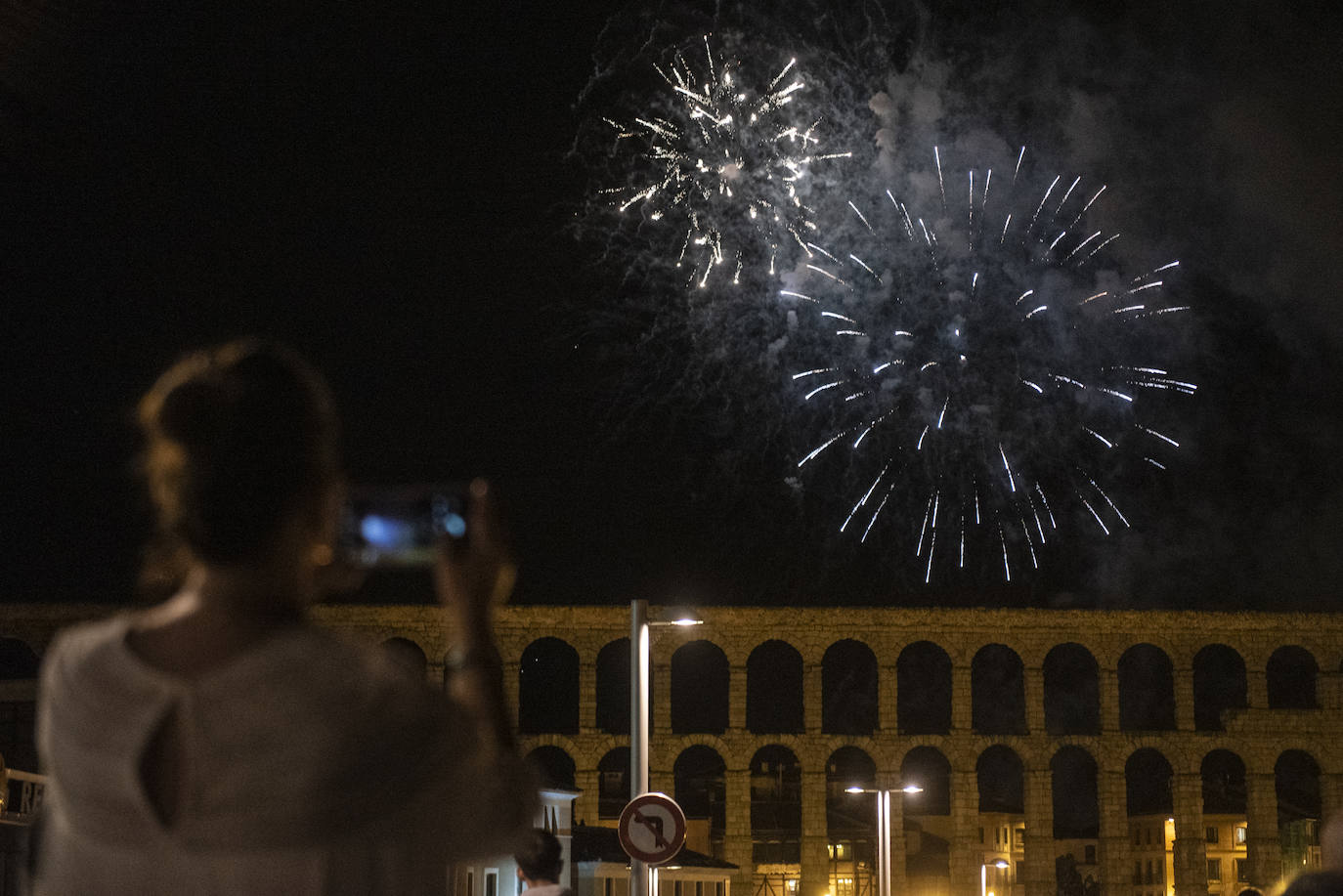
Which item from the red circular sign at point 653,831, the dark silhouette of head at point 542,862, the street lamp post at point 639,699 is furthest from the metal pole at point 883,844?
the dark silhouette of head at point 542,862

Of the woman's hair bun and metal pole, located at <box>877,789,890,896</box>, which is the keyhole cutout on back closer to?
the woman's hair bun

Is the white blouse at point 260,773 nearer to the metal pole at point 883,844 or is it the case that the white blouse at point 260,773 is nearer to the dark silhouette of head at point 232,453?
the dark silhouette of head at point 232,453

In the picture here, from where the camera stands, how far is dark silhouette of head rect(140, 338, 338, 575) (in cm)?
203

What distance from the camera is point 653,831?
15547 millimetres

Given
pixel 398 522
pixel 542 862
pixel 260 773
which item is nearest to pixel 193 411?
pixel 398 522

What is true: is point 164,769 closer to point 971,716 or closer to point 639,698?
point 639,698

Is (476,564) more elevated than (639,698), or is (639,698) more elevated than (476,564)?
(639,698)

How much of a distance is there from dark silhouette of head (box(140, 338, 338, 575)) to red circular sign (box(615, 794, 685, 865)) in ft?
45.2

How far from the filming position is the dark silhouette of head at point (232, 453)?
203 centimetres

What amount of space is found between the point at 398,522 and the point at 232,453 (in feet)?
0.95

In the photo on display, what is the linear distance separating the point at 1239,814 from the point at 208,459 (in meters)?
92.3

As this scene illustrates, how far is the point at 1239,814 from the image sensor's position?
286 feet

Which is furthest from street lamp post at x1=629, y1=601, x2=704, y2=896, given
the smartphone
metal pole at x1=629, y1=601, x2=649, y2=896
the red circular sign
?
the smartphone

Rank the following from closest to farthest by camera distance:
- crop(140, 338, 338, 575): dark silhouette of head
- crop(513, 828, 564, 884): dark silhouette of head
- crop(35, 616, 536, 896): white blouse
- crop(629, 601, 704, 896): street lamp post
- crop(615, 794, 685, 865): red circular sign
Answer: crop(35, 616, 536, 896): white blouse < crop(140, 338, 338, 575): dark silhouette of head < crop(513, 828, 564, 884): dark silhouette of head < crop(615, 794, 685, 865): red circular sign < crop(629, 601, 704, 896): street lamp post
